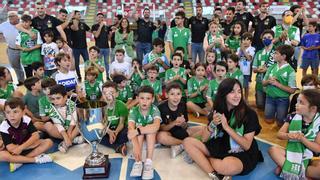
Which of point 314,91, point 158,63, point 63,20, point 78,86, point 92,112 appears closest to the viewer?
point 314,91

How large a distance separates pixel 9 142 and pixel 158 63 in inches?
109

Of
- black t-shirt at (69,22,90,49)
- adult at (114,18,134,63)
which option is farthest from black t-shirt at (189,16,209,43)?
black t-shirt at (69,22,90,49)

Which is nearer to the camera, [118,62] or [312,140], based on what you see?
[312,140]

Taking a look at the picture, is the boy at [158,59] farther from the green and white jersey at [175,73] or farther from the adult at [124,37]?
the adult at [124,37]

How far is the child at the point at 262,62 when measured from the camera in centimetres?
495

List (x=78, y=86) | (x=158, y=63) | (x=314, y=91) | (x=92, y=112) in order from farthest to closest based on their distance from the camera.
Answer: (x=158, y=63), (x=78, y=86), (x=92, y=112), (x=314, y=91)

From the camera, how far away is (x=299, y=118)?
10.0 feet

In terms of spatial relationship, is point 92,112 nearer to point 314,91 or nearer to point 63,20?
point 314,91

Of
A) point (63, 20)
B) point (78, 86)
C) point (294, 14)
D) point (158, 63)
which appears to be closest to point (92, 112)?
point (78, 86)

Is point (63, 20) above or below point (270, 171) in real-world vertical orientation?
above

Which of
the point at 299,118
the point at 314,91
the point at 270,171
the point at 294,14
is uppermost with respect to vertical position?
the point at 294,14

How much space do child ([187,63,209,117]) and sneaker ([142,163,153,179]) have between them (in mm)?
1686

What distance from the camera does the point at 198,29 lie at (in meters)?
6.64

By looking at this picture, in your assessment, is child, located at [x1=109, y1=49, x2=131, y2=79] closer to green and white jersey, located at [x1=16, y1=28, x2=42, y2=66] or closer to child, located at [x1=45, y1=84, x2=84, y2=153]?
green and white jersey, located at [x1=16, y1=28, x2=42, y2=66]
